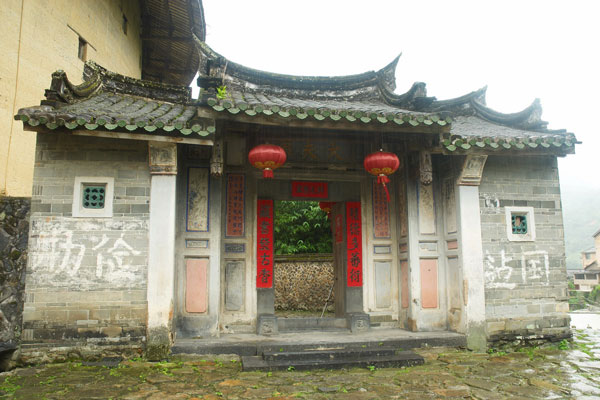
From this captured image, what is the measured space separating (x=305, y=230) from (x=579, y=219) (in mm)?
87859

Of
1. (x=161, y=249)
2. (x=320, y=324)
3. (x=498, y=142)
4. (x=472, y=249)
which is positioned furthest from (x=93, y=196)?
(x=498, y=142)

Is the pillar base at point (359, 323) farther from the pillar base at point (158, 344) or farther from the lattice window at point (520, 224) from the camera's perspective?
the pillar base at point (158, 344)

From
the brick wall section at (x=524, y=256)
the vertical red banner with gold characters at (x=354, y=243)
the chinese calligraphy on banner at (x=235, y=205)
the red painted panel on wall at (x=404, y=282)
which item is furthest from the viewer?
the vertical red banner with gold characters at (x=354, y=243)

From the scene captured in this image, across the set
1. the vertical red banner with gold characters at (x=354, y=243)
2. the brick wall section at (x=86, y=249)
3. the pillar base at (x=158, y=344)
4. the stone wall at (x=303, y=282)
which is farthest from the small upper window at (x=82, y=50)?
the stone wall at (x=303, y=282)

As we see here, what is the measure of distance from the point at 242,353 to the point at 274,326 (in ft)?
3.72

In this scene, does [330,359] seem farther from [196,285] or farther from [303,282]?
[303,282]

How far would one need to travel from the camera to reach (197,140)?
618 centimetres

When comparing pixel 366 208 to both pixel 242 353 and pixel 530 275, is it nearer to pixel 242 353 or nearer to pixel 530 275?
pixel 530 275

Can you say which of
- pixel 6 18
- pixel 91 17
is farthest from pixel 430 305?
pixel 91 17

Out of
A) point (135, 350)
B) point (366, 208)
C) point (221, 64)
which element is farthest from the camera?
point (366, 208)

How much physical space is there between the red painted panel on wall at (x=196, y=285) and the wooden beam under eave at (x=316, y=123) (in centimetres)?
237

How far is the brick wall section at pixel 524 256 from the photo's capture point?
7.20m

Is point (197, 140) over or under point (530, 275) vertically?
over

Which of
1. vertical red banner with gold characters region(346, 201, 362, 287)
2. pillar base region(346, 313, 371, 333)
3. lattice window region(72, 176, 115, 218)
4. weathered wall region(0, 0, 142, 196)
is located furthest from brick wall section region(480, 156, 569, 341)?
weathered wall region(0, 0, 142, 196)
